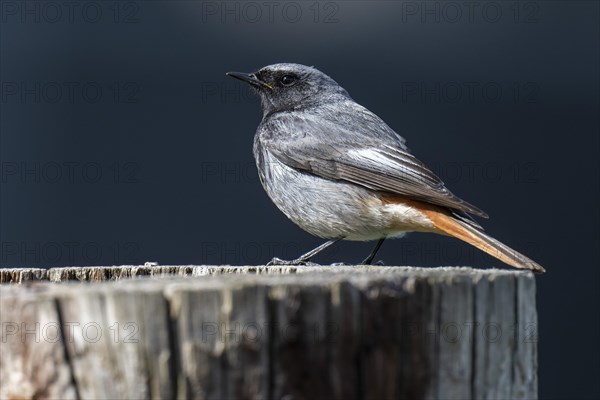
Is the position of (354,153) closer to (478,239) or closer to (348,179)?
(348,179)

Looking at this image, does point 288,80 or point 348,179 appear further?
point 288,80

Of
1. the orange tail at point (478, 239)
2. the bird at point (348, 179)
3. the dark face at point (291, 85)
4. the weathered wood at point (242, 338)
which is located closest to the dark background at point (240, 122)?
the dark face at point (291, 85)

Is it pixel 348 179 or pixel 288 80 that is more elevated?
pixel 288 80

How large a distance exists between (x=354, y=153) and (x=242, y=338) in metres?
3.99

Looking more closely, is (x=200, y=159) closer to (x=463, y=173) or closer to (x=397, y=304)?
(x=463, y=173)

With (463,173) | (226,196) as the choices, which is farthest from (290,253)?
(463,173)

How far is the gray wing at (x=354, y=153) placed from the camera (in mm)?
5660

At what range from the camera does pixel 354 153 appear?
6.08 meters

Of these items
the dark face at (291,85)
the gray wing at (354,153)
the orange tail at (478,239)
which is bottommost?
the orange tail at (478,239)

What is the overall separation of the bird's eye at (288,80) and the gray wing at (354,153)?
39 cm

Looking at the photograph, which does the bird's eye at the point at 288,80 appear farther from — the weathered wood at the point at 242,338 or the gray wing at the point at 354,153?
the weathered wood at the point at 242,338

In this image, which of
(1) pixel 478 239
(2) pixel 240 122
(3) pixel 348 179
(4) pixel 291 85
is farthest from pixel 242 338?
(2) pixel 240 122

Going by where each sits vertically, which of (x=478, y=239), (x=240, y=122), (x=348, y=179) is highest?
(x=240, y=122)

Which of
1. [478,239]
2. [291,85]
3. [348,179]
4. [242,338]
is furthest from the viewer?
[291,85]
